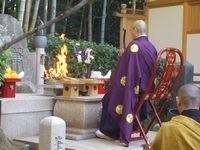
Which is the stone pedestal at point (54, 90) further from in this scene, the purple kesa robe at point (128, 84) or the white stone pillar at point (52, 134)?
the white stone pillar at point (52, 134)

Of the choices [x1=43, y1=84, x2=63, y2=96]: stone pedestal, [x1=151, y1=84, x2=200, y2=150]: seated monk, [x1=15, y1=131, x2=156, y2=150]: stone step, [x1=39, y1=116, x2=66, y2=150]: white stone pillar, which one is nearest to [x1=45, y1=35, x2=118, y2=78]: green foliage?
[x1=43, y1=84, x2=63, y2=96]: stone pedestal

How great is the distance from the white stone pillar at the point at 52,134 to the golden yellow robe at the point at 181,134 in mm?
1908

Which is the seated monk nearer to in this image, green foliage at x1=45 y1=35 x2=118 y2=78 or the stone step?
the stone step

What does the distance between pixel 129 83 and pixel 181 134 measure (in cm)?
289

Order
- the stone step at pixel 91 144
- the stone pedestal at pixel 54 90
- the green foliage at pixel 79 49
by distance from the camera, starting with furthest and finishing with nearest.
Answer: the green foliage at pixel 79 49 < the stone pedestal at pixel 54 90 < the stone step at pixel 91 144

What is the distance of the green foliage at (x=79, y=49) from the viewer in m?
Result: 12.0

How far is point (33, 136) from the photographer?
21.2ft

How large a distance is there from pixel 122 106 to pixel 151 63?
25.5 inches

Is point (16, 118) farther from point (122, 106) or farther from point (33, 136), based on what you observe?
point (122, 106)

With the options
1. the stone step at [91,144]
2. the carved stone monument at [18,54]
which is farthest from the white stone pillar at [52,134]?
the carved stone monument at [18,54]

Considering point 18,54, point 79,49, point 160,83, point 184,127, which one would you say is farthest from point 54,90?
point 79,49

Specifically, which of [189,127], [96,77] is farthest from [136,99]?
[189,127]

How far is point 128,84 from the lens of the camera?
19.3 feet

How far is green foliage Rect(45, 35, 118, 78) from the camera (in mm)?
12029
